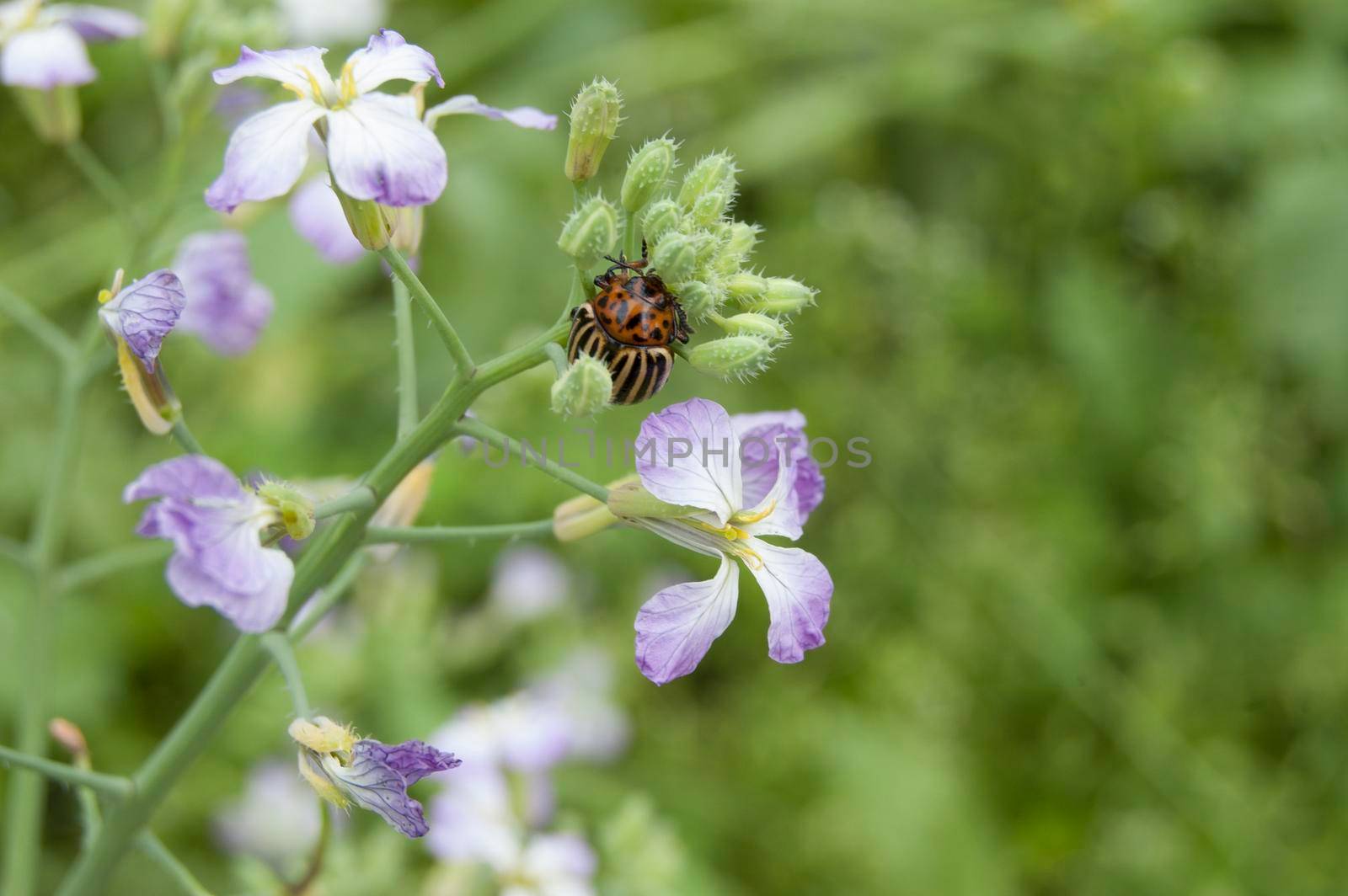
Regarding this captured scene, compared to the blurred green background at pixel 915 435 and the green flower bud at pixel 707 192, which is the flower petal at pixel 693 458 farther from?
the blurred green background at pixel 915 435

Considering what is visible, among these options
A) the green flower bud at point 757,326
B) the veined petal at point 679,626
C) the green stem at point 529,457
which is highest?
the green flower bud at point 757,326

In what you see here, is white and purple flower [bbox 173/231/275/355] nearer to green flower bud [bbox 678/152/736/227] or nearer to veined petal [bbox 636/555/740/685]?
green flower bud [bbox 678/152/736/227]

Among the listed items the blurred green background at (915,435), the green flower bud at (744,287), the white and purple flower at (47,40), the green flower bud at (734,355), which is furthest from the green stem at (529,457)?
the blurred green background at (915,435)

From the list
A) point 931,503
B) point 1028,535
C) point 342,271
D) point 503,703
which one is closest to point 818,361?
point 931,503

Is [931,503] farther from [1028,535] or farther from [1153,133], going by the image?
[1153,133]

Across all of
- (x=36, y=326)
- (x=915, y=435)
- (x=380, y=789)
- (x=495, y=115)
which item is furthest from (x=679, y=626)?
(x=915, y=435)
